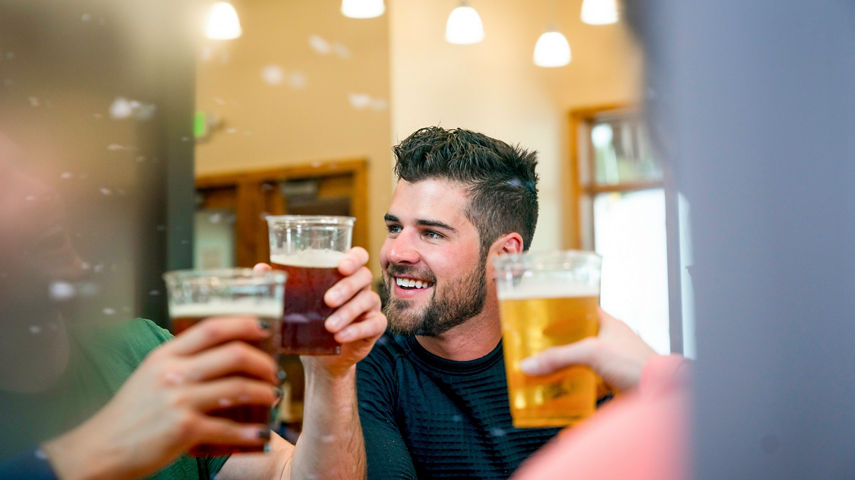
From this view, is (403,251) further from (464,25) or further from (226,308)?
(464,25)

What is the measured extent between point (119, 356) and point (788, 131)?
0.79m

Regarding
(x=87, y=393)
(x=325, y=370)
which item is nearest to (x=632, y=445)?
(x=325, y=370)

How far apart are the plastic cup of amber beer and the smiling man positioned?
476 millimetres

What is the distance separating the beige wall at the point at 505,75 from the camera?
133 inches

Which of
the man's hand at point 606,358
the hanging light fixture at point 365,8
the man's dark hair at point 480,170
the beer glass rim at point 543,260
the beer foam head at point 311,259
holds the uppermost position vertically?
the hanging light fixture at point 365,8

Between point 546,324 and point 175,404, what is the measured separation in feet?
0.92

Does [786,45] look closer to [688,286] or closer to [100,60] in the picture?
[688,286]

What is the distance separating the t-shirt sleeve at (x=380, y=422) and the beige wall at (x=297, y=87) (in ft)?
8.31

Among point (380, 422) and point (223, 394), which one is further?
point (380, 422)

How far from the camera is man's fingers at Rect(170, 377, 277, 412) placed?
21.8 inches

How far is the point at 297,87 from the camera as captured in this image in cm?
409

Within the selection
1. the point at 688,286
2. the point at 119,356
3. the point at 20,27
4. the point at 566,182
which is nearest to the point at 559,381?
the point at 688,286

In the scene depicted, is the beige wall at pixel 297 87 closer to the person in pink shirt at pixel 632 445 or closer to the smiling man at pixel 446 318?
the smiling man at pixel 446 318

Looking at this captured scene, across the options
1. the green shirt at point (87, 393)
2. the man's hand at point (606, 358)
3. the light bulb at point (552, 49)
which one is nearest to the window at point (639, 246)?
the man's hand at point (606, 358)
